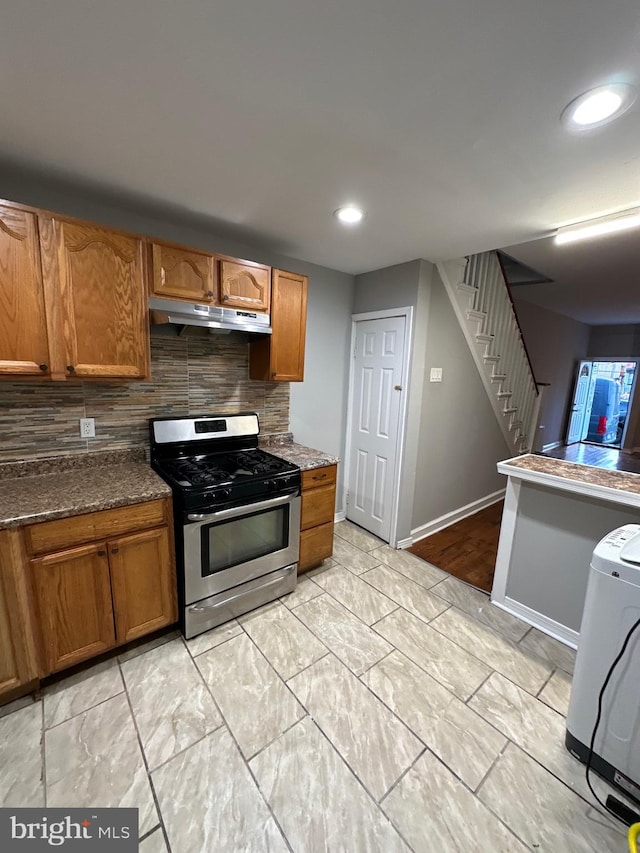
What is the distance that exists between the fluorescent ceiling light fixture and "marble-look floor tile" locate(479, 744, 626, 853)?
2555 millimetres

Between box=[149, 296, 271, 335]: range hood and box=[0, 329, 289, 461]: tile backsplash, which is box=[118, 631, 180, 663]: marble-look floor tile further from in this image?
box=[149, 296, 271, 335]: range hood

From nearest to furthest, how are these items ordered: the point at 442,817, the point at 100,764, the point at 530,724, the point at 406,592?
the point at 442,817, the point at 100,764, the point at 530,724, the point at 406,592

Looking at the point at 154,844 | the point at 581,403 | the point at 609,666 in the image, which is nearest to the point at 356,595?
the point at 609,666

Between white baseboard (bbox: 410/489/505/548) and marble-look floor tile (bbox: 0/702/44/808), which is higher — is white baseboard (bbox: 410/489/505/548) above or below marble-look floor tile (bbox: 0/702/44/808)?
above

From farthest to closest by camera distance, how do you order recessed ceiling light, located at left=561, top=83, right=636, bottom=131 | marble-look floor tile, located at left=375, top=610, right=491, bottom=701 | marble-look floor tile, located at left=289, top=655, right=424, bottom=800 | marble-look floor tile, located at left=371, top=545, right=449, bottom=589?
1. marble-look floor tile, located at left=371, top=545, right=449, bottom=589
2. marble-look floor tile, located at left=375, top=610, right=491, bottom=701
3. marble-look floor tile, located at left=289, top=655, right=424, bottom=800
4. recessed ceiling light, located at left=561, top=83, right=636, bottom=131

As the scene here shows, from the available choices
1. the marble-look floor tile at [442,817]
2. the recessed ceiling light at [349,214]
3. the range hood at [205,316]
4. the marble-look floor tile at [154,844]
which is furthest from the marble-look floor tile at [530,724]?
the recessed ceiling light at [349,214]

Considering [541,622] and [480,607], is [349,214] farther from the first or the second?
[541,622]

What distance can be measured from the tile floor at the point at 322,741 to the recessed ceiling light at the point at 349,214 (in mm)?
2392

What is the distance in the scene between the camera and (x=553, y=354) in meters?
6.05

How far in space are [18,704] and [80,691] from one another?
0.24m

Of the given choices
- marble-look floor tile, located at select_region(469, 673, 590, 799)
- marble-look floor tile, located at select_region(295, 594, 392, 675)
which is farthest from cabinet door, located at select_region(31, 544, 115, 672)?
marble-look floor tile, located at select_region(469, 673, 590, 799)

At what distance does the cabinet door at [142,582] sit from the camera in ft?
5.59

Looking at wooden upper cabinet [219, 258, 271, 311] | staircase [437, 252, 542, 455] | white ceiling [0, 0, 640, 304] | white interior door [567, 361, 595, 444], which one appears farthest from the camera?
white interior door [567, 361, 595, 444]

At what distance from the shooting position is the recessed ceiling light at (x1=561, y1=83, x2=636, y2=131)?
1015mm
